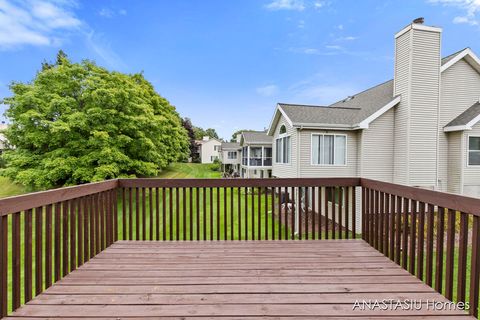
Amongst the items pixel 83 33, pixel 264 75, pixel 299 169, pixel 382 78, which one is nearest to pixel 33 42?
pixel 83 33

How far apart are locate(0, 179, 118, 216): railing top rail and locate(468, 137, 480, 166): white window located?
12.0m

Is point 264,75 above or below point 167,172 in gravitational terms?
above

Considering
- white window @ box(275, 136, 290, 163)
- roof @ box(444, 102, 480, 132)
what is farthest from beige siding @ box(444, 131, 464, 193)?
white window @ box(275, 136, 290, 163)

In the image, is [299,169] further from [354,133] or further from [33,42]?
[33,42]

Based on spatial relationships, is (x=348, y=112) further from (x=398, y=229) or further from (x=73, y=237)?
(x=73, y=237)

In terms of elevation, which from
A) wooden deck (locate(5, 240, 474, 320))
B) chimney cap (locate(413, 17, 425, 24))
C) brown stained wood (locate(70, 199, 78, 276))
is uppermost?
chimney cap (locate(413, 17, 425, 24))

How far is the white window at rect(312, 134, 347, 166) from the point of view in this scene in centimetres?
Answer: 941

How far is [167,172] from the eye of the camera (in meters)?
26.6

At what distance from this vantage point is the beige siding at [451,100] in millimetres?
9750

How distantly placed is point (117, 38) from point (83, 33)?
191cm

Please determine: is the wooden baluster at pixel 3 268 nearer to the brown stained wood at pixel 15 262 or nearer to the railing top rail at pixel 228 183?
the brown stained wood at pixel 15 262

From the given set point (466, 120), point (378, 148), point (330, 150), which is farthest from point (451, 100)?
point (330, 150)

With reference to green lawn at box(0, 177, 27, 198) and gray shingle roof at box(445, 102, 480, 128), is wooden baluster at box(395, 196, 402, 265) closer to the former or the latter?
gray shingle roof at box(445, 102, 480, 128)

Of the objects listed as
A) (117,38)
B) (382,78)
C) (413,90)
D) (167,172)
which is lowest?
(167,172)
